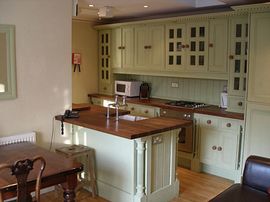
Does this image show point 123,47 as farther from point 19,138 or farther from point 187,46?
point 19,138

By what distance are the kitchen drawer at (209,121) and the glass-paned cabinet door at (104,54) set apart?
2.44 m

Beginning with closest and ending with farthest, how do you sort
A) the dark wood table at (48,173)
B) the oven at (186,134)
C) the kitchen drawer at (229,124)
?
the dark wood table at (48,173) < the kitchen drawer at (229,124) < the oven at (186,134)

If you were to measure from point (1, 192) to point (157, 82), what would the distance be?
3924mm

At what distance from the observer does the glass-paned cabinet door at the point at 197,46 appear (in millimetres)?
4676

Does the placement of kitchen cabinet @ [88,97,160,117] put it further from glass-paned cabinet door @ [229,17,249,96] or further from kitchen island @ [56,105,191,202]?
kitchen island @ [56,105,191,202]

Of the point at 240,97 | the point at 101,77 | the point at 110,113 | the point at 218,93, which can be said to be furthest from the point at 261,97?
the point at 101,77

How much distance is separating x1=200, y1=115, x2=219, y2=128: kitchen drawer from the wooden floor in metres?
0.72

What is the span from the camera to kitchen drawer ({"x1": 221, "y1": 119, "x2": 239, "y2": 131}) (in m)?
4.18

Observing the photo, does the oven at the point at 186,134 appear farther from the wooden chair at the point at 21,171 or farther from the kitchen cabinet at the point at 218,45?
the wooden chair at the point at 21,171

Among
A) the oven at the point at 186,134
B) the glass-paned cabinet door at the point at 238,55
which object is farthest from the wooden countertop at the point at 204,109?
the glass-paned cabinet door at the point at 238,55

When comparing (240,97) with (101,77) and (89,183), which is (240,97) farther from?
(101,77)

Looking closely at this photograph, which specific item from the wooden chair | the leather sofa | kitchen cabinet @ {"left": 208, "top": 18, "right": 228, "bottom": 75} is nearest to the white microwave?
kitchen cabinet @ {"left": 208, "top": 18, "right": 228, "bottom": 75}

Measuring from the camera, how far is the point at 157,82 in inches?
229

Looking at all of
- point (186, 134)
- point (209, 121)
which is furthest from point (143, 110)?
point (209, 121)
